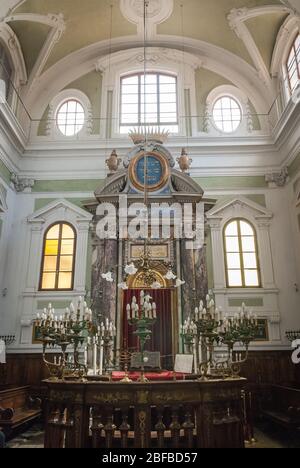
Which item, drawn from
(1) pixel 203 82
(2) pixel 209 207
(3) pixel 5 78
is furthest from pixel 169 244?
(3) pixel 5 78

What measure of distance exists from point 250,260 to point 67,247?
4872 millimetres

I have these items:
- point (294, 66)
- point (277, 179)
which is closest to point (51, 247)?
point (277, 179)

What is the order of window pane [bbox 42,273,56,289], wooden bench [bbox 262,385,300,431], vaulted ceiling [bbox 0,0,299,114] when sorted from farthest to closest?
vaulted ceiling [bbox 0,0,299,114], window pane [bbox 42,273,56,289], wooden bench [bbox 262,385,300,431]

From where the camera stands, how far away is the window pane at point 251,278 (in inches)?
394

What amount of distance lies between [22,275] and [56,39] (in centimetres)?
673

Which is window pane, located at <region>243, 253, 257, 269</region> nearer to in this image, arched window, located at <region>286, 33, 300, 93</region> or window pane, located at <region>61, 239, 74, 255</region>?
arched window, located at <region>286, 33, 300, 93</region>

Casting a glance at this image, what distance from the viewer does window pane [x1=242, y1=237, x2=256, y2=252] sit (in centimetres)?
1027

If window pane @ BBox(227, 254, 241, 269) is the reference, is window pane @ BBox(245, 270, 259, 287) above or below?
below

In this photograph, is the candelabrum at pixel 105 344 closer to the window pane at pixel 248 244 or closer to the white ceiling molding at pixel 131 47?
the window pane at pixel 248 244

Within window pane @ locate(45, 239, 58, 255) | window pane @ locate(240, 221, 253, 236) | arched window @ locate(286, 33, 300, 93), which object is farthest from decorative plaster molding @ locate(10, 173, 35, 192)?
arched window @ locate(286, 33, 300, 93)

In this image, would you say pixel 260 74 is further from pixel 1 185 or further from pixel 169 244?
pixel 1 185

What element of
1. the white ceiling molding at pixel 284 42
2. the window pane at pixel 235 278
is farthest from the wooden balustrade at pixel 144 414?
the white ceiling molding at pixel 284 42

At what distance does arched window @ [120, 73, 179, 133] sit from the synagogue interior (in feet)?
0.15

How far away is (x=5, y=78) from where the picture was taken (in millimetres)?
10570
